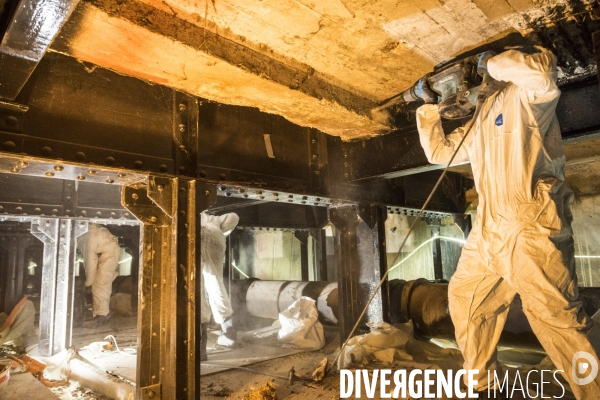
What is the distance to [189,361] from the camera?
8.93 feet

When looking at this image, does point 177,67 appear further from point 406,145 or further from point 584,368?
point 584,368

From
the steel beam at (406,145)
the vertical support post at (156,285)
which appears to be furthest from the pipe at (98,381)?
the steel beam at (406,145)

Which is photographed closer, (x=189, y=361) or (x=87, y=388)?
(x=189, y=361)

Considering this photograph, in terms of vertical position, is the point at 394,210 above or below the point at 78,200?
below

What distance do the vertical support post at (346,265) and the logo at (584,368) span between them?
2426mm

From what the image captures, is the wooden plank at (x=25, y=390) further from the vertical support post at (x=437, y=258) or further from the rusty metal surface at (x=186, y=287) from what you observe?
the vertical support post at (x=437, y=258)

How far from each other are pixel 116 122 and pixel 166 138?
37cm

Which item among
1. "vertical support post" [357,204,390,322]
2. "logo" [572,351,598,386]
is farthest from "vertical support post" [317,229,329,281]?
"logo" [572,351,598,386]

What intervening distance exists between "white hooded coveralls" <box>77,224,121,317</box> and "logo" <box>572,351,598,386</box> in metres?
6.61

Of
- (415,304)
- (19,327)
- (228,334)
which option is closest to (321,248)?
(228,334)

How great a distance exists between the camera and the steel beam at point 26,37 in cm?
156

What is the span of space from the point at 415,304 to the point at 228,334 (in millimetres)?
3023

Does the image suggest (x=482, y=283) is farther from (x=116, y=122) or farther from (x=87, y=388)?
(x=87, y=388)

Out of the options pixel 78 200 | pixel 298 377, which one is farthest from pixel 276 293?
pixel 78 200
